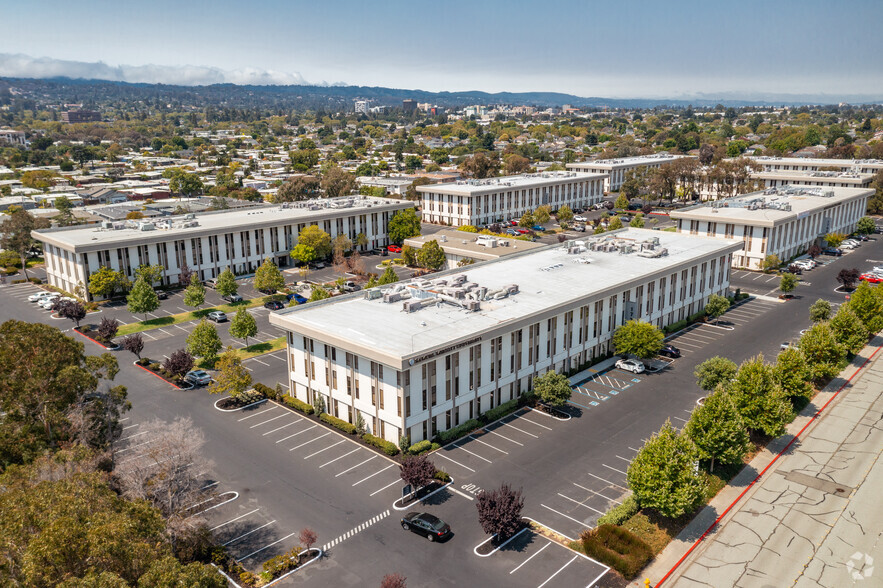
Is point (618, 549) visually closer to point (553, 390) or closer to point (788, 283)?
point (553, 390)

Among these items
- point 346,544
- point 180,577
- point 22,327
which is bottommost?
point 346,544

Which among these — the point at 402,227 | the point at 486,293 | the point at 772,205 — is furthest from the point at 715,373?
the point at 402,227

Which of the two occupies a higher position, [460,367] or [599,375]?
[460,367]

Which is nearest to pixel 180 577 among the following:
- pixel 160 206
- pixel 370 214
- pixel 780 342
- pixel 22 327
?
pixel 22 327

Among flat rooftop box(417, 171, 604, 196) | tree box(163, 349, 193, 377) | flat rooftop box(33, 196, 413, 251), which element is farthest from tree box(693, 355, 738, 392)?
flat rooftop box(417, 171, 604, 196)

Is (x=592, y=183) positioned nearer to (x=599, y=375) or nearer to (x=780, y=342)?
(x=780, y=342)

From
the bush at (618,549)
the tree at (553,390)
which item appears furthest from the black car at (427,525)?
the tree at (553,390)

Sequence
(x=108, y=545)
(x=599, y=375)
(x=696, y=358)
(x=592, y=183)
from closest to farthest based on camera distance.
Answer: (x=108, y=545), (x=599, y=375), (x=696, y=358), (x=592, y=183)

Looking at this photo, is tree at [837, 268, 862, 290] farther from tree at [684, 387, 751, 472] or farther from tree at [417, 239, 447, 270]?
tree at [684, 387, 751, 472]
